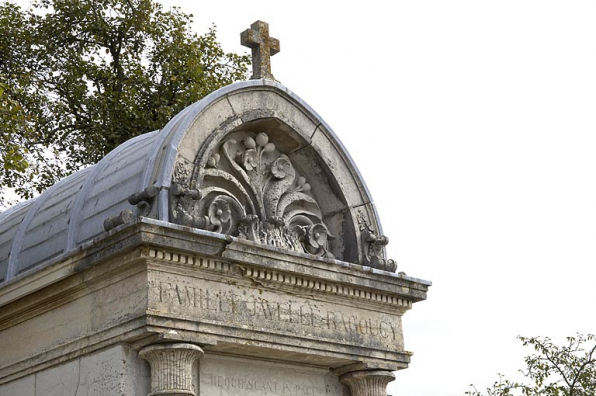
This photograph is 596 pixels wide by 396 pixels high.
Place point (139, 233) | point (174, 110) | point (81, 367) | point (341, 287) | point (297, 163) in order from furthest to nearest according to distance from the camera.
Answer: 1. point (174, 110)
2. point (297, 163)
3. point (341, 287)
4. point (81, 367)
5. point (139, 233)

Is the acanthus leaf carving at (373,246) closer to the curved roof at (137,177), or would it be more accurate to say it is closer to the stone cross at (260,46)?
the curved roof at (137,177)

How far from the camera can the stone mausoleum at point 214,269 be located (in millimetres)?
8297

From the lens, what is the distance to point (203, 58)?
18.9 m

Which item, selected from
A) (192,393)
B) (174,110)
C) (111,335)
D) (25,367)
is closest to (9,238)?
(25,367)

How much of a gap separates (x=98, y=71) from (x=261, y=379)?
412 inches

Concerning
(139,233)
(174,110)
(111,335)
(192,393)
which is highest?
(174,110)

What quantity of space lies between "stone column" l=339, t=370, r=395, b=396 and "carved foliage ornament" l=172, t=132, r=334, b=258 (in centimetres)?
119

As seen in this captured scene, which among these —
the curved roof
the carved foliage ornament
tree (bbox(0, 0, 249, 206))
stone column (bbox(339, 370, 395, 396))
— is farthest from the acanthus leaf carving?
tree (bbox(0, 0, 249, 206))

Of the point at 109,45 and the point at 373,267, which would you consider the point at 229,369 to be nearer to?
the point at 373,267

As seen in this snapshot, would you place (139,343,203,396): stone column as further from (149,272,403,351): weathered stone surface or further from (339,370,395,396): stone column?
(339,370,395,396): stone column

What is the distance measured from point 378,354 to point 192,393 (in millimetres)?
2362

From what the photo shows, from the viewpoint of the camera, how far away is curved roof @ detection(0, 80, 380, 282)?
892 cm

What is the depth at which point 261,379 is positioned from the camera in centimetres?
929

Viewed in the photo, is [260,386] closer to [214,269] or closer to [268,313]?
[268,313]
